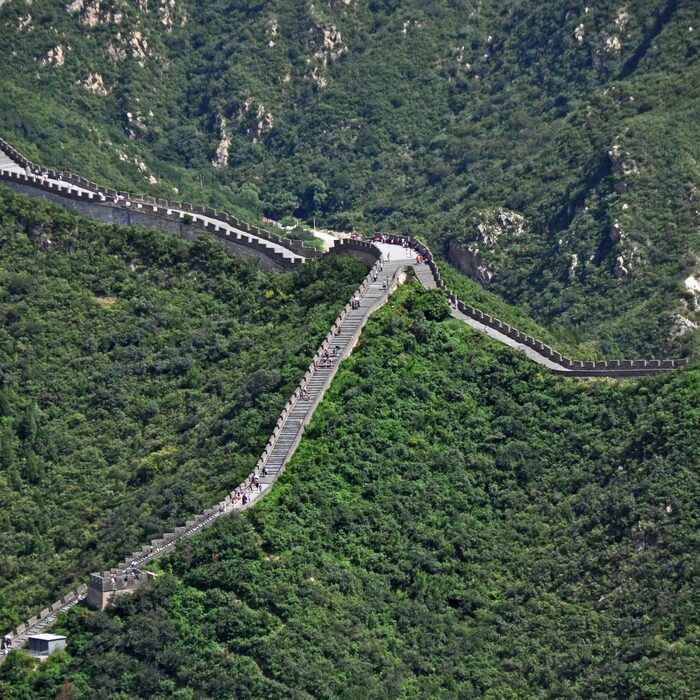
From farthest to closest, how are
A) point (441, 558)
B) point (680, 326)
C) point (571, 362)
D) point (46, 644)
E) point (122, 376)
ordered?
point (680, 326), point (122, 376), point (571, 362), point (441, 558), point (46, 644)

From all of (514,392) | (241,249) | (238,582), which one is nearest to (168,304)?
(241,249)

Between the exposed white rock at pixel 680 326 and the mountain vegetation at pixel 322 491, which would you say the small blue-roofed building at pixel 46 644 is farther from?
the exposed white rock at pixel 680 326

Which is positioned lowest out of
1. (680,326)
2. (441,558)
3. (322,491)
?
(441,558)

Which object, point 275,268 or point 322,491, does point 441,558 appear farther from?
point 275,268

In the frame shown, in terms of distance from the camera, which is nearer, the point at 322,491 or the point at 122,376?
the point at 322,491

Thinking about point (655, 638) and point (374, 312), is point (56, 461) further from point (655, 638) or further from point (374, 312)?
point (655, 638)

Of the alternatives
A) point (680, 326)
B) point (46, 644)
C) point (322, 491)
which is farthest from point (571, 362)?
point (46, 644)
